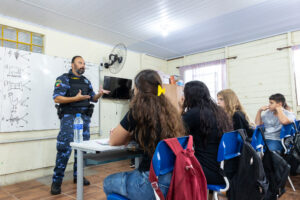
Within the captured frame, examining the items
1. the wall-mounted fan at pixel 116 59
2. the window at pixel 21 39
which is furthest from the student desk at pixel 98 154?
the window at pixel 21 39

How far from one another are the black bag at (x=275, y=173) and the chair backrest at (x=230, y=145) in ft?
1.22

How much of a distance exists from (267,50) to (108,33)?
128 inches

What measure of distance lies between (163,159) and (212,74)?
4.45 m

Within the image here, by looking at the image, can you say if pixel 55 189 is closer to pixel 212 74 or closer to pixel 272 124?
pixel 272 124

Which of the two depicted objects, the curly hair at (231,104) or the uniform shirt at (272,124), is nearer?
the curly hair at (231,104)

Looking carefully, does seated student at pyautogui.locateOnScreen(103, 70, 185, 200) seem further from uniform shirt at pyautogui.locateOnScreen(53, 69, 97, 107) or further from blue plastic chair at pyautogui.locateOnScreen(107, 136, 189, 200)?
uniform shirt at pyautogui.locateOnScreen(53, 69, 97, 107)

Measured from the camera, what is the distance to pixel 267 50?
14.4 feet

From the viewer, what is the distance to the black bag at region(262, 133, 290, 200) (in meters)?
1.72

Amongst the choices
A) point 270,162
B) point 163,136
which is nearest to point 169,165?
point 163,136

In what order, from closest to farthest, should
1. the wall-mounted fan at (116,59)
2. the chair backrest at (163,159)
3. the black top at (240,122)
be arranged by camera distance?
the chair backrest at (163,159) → the black top at (240,122) → the wall-mounted fan at (116,59)

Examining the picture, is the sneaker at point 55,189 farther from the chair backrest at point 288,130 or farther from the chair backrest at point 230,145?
the chair backrest at point 288,130

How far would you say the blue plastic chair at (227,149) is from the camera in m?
1.43

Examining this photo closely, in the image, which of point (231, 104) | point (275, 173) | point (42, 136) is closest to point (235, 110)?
point (231, 104)

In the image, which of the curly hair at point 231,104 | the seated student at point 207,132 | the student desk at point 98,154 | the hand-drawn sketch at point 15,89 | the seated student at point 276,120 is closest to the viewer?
the student desk at point 98,154
